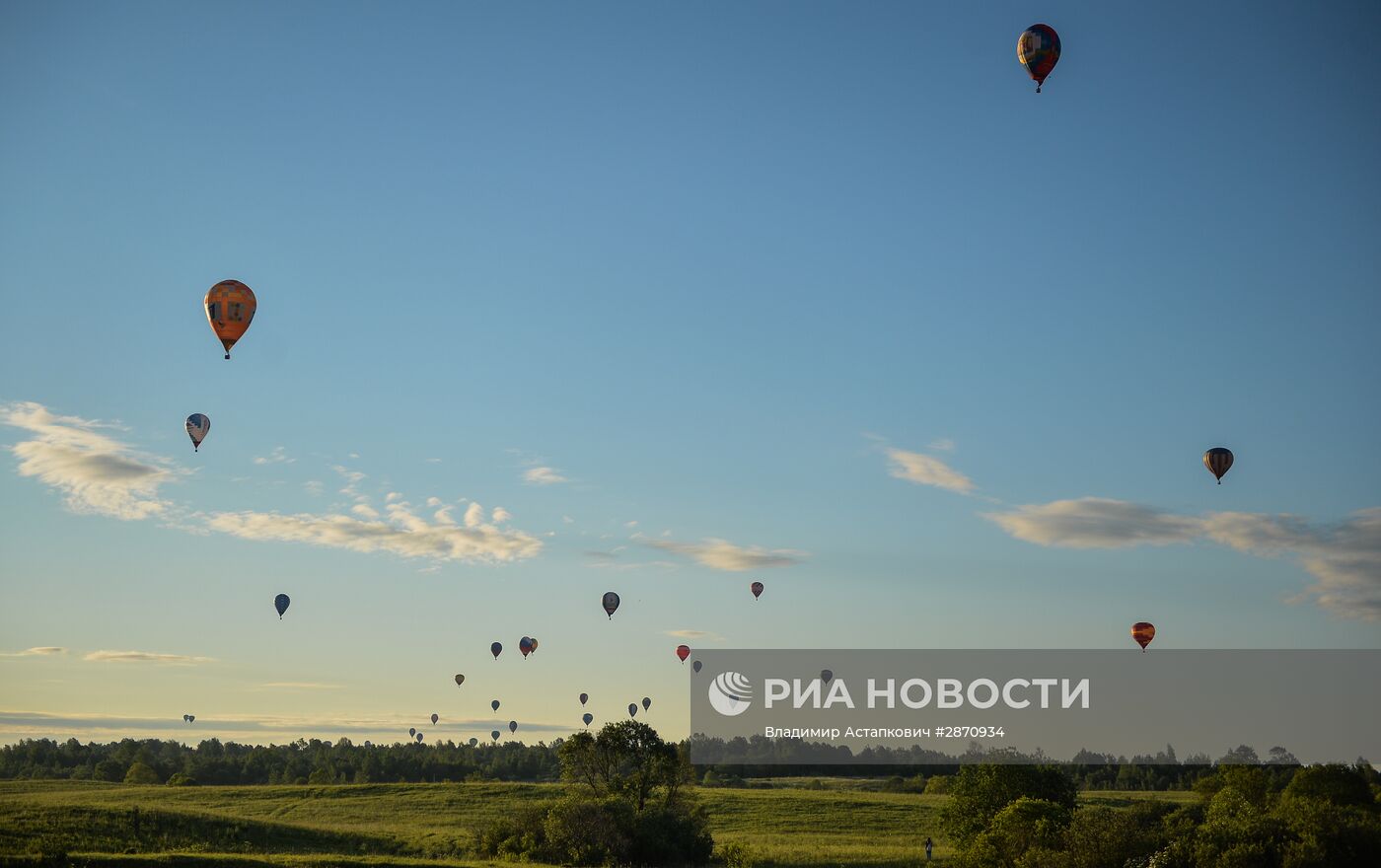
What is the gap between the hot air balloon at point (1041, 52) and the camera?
65375 millimetres

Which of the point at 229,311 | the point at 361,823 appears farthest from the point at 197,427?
the point at 361,823

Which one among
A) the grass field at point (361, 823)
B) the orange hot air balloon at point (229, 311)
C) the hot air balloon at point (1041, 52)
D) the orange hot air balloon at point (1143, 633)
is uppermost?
the hot air balloon at point (1041, 52)

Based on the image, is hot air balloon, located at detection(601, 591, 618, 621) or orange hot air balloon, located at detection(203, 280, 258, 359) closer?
orange hot air balloon, located at detection(203, 280, 258, 359)

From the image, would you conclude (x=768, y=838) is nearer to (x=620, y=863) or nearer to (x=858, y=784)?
(x=620, y=863)

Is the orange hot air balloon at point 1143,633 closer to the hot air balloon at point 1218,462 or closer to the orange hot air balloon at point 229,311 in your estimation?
the hot air balloon at point 1218,462

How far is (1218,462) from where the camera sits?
73.0m

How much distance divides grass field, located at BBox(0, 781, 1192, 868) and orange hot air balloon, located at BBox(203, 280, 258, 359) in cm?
2420

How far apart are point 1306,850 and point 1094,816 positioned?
27.6ft

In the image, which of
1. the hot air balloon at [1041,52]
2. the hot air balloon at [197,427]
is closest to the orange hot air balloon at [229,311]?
the hot air balloon at [197,427]

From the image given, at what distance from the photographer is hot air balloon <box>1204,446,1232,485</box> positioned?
72812 millimetres

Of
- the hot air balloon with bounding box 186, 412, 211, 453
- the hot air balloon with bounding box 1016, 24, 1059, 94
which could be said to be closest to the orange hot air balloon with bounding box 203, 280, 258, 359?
the hot air balloon with bounding box 186, 412, 211, 453

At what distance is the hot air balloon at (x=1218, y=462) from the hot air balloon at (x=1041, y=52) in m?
23.7

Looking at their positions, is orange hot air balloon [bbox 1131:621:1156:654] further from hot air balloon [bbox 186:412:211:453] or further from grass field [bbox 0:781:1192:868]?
hot air balloon [bbox 186:412:211:453]

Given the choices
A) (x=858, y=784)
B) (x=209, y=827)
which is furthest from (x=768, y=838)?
(x=858, y=784)
